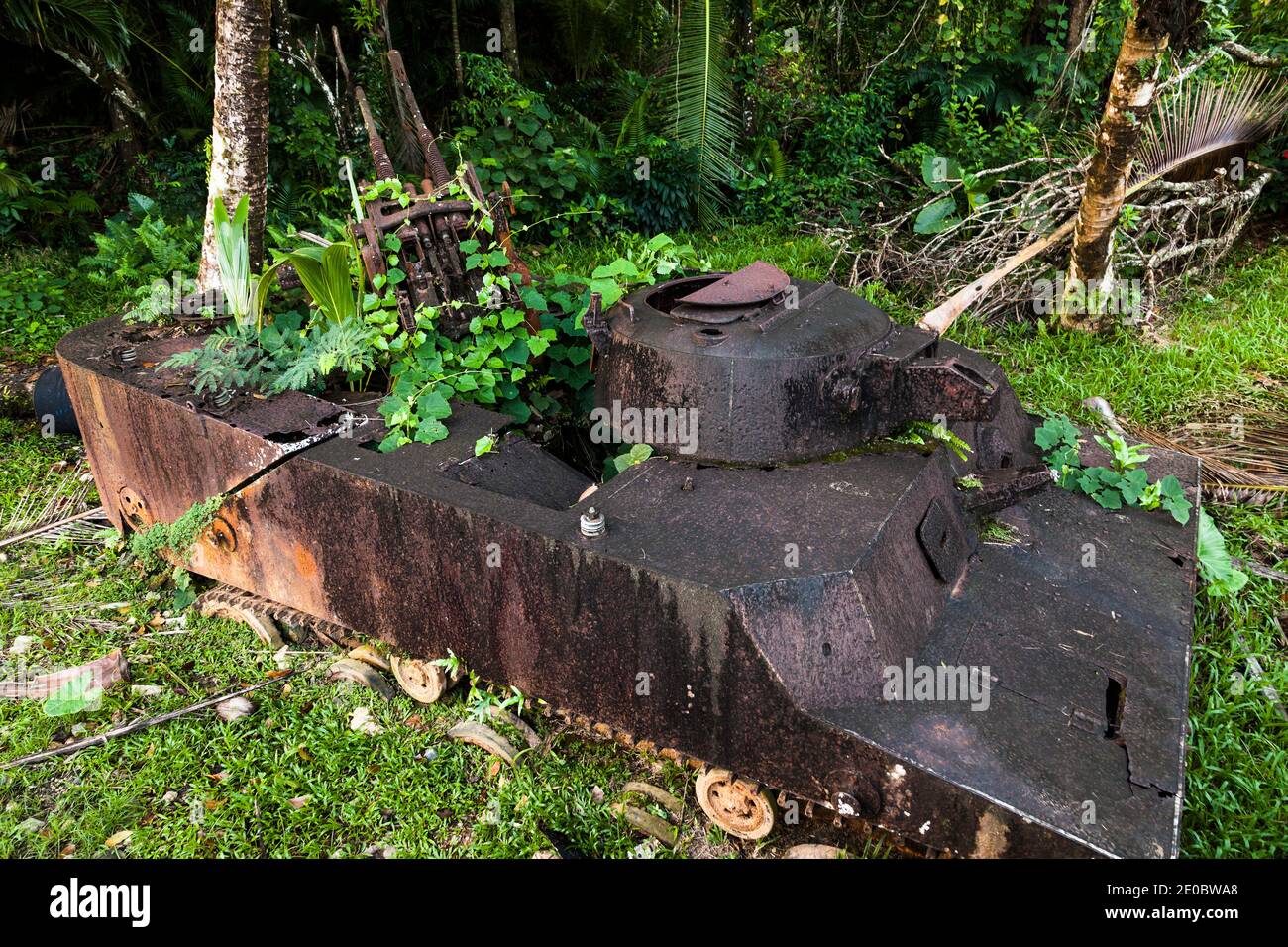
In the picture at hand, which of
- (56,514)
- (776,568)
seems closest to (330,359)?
(776,568)

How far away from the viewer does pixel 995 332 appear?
6.84 meters

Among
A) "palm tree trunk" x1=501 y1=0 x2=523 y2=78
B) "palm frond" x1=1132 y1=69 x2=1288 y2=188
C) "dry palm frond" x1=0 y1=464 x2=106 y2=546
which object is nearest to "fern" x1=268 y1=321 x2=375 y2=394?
"dry palm frond" x1=0 y1=464 x2=106 y2=546

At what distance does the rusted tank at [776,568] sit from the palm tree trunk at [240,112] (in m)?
1.15

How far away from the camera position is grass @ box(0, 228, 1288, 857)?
3.32 m

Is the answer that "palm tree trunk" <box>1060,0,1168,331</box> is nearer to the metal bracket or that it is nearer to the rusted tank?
the rusted tank

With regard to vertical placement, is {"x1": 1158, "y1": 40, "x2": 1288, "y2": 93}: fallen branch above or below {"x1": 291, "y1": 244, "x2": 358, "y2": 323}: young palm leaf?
above

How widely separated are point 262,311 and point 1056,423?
3.82m

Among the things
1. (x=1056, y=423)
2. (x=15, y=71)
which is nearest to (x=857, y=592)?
(x=1056, y=423)

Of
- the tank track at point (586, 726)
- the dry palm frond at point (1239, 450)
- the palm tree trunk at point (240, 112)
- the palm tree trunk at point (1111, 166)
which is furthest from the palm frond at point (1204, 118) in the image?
the palm tree trunk at point (240, 112)

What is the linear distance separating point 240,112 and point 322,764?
323cm

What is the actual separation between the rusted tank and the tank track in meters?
0.04

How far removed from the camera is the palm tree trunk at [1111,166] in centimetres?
522

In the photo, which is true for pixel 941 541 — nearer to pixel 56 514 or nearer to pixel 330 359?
pixel 330 359

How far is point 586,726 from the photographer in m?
3.66
